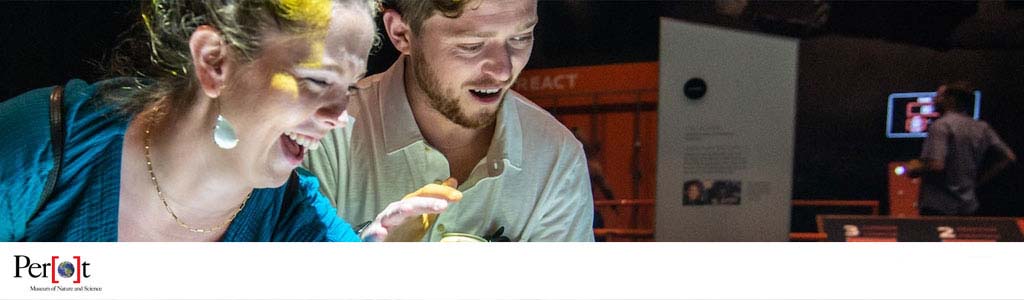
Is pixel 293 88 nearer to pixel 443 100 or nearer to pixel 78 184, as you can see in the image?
pixel 443 100

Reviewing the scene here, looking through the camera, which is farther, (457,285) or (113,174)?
(457,285)

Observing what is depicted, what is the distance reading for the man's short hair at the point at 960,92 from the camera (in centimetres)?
242

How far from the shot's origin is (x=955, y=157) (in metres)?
2.47

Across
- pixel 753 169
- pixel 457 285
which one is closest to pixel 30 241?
pixel 457 285

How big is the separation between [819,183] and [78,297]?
263 centimetres

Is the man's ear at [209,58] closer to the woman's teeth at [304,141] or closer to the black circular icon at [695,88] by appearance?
the woman's teeth at [304,141]

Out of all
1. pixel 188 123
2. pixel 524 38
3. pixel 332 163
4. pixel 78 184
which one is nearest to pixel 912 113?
pixel 524 38

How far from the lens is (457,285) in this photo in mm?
2588

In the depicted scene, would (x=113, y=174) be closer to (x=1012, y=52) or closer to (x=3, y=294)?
(x=3, y=294)

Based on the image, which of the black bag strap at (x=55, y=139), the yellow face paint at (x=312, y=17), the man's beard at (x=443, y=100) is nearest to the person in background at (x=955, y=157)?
the man's beard at (x=443, y=100)

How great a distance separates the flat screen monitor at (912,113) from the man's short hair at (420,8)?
4.83 feet

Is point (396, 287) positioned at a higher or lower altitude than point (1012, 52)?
lower

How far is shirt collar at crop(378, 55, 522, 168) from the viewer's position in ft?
7.84

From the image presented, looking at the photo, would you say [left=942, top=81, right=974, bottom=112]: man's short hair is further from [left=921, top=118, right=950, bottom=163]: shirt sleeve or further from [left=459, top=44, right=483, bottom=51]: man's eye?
[left=459, top=44, right=483, bottom=51]: man's eye
